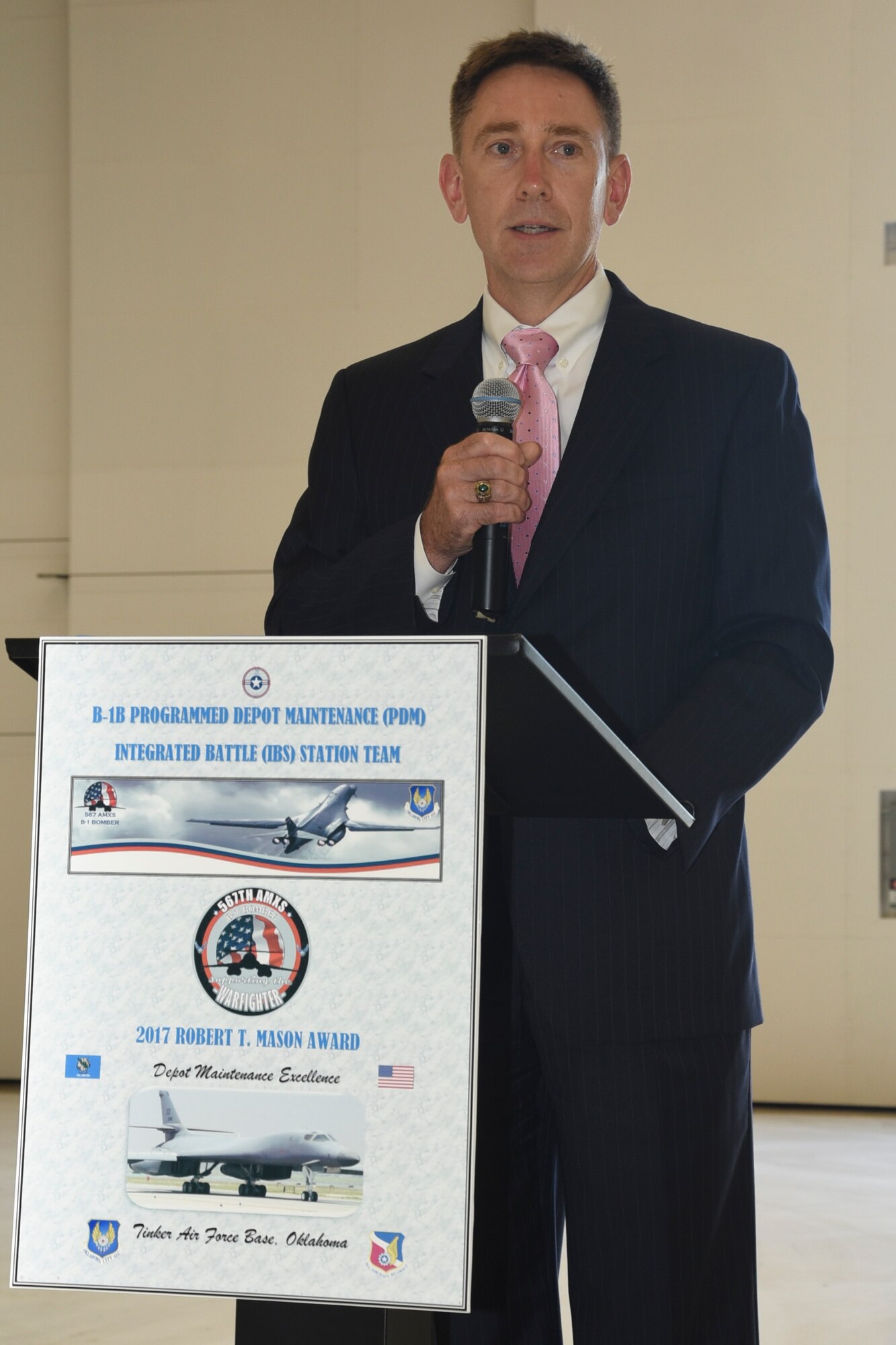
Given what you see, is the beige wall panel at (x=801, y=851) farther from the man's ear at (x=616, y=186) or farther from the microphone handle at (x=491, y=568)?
the microphone handle at (x=491, y=568)

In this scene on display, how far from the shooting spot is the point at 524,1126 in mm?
1465

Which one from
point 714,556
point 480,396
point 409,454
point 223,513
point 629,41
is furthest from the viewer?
point 223,513

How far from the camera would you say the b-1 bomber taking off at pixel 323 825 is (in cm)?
98

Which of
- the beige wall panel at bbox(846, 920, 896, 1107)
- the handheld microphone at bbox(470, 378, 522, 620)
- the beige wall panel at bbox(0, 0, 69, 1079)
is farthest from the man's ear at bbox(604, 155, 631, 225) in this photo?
the beige wall panel at bbox(0, 0, 69, 1079)

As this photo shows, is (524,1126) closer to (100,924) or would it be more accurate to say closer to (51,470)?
(100,924)

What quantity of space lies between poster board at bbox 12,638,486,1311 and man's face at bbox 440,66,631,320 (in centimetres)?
82

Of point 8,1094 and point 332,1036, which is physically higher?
point 332,1036

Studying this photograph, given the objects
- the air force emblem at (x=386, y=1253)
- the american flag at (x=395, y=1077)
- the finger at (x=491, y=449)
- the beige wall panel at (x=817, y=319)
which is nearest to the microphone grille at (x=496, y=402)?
the finger at (x=491, y=449)

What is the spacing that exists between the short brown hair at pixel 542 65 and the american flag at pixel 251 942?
1.11m

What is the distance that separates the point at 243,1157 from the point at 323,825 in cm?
24

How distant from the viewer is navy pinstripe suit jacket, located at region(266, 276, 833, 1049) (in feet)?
4.44

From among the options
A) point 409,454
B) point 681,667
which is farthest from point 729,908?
point 409,454

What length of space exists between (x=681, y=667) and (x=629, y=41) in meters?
4.85

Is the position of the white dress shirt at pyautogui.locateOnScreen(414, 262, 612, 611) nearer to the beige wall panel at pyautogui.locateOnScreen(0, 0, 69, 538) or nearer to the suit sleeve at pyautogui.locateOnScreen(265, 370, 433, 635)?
the suit sleeve at pyautogui.locateOnScreen(265, 370, 433, 635)
